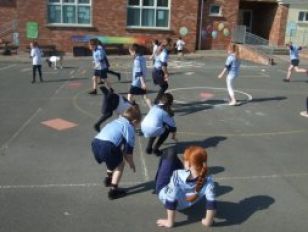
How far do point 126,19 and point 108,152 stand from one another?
2376cm

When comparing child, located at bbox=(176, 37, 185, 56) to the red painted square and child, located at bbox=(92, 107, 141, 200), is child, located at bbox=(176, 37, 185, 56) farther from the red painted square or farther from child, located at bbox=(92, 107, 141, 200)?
child, located at bbox=(92, 107, 141, 200)

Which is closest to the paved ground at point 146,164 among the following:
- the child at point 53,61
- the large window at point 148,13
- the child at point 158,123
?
the child at point 158,123

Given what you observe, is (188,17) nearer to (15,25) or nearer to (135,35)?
(135,35)

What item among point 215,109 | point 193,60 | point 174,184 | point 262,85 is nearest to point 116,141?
point 174,184

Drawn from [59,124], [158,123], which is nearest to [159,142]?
[158,123]

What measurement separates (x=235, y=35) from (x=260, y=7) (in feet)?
18.7

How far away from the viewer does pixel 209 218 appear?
575cm

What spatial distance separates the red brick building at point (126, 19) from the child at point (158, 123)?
21.4 metres

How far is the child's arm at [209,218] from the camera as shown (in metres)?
5.71

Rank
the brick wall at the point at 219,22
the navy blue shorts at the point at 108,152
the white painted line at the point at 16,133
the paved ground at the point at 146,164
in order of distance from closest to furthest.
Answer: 1. the paved ground at the point at 146,164
2. the navy blue shorts at the point at 108,152
3. the white painted line at the point at 16,133
4. the brick wall at the point at 219,22

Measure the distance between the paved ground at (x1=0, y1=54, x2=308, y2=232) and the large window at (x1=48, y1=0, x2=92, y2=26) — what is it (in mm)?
13616

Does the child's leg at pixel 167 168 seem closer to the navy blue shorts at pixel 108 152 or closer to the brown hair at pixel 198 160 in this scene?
the brown hair at pixel 198 160

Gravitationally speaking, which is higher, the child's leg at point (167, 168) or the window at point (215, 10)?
the window at point (215, 10)

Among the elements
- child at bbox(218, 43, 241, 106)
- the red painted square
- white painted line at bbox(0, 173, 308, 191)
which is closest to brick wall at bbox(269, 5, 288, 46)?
child at bbox(218, 43, 241, 106)
